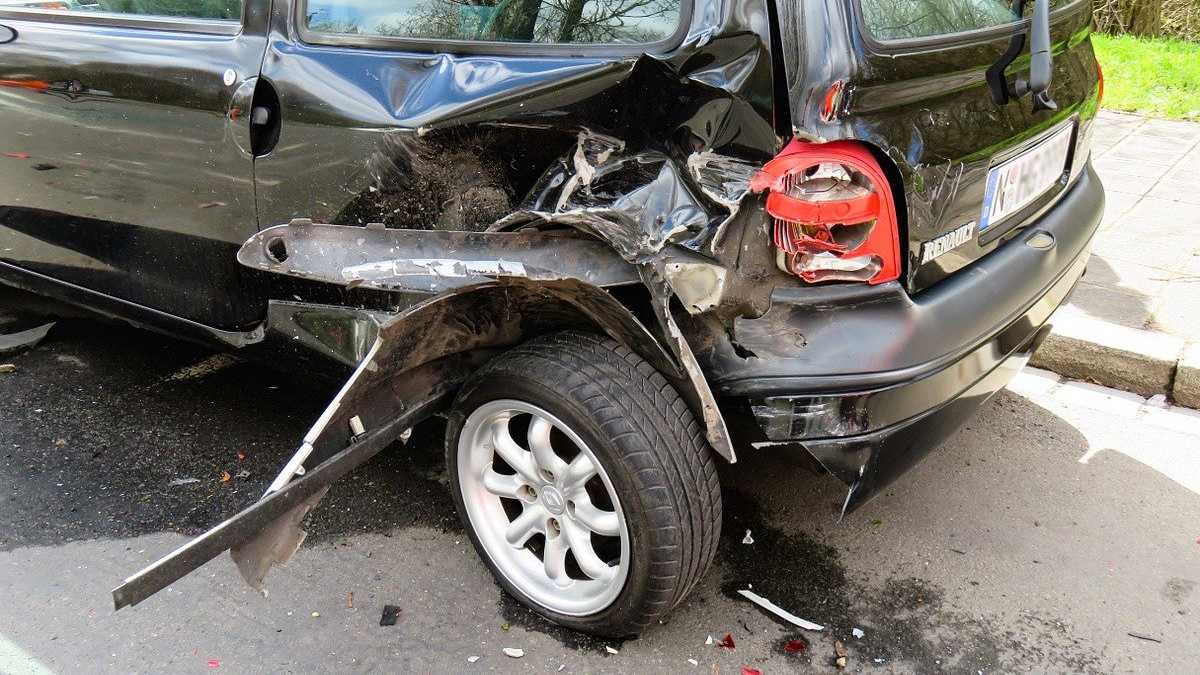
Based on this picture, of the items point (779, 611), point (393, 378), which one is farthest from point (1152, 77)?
point (393, 378)

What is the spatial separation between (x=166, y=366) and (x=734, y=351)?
271 cm

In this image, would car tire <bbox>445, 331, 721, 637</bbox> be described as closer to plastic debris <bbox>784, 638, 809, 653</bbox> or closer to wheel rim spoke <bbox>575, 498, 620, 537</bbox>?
wheel rim spoke <bbox>575, 498, 620, 537</bbox>

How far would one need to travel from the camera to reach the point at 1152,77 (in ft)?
24.8

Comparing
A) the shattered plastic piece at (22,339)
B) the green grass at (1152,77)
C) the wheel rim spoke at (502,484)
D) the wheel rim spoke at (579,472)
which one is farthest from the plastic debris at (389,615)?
the green grass at (1152,77)

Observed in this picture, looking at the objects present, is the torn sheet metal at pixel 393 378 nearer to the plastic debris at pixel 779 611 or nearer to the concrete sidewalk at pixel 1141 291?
the plastic debris at pixel 779 611

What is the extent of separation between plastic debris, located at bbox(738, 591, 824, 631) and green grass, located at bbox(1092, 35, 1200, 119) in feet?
19.4

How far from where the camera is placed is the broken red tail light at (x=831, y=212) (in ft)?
6.77

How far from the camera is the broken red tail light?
2.06m

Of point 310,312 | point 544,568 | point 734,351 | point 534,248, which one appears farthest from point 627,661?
point 310,312

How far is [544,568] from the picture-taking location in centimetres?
261

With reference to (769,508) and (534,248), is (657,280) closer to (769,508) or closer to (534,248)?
(534,248)

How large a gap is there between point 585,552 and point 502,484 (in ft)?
0.98

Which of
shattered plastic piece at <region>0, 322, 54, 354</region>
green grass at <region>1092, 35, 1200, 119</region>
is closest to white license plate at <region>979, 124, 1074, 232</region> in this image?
shattered plastic piece at <region>0, 322, 54, 354</region>

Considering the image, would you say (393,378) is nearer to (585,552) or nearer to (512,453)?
(512,453)
